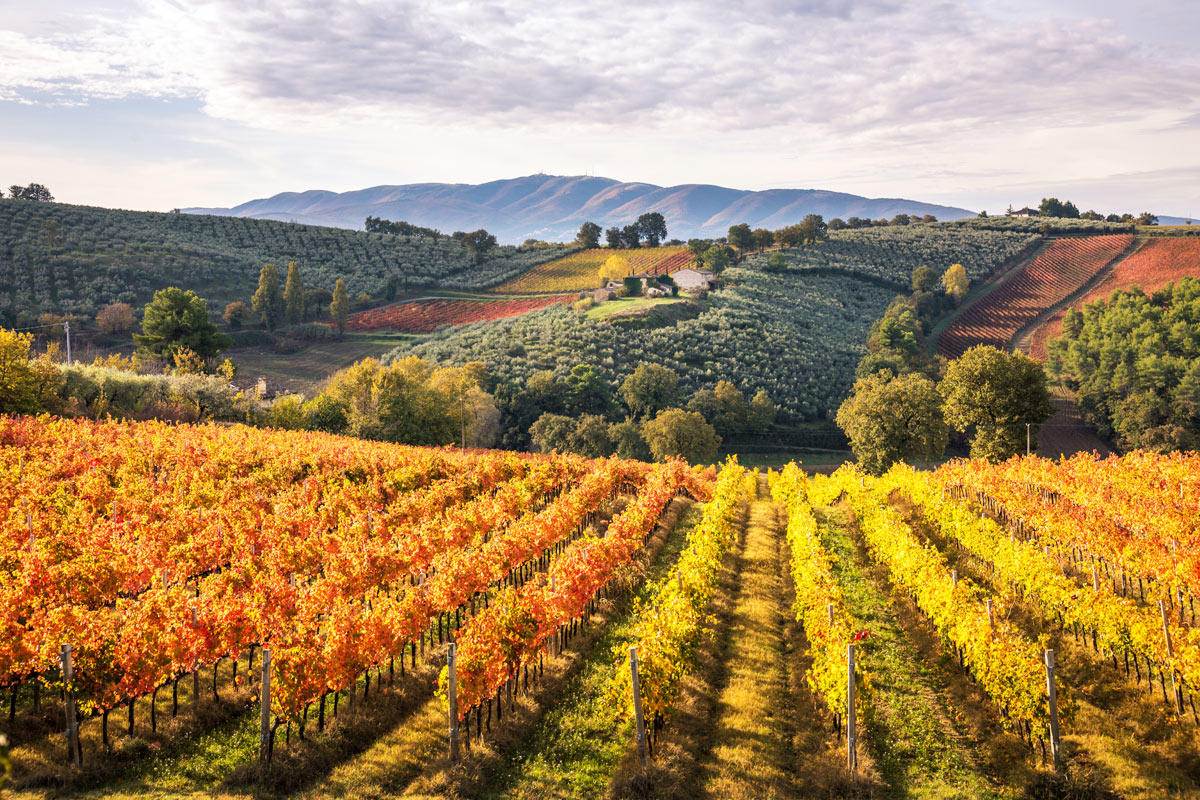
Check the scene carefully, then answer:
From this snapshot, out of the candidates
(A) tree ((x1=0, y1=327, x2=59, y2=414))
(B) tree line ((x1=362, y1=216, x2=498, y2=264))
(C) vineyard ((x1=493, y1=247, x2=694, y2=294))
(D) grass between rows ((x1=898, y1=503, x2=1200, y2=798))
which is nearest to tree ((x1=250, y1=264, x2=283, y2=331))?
(C) vineyard ((x1=493, y1=247, x2=694, y2=294))

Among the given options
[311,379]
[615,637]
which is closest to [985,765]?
[615,637]

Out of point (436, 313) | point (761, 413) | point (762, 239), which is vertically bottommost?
point (761, 413)

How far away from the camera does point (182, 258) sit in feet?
298

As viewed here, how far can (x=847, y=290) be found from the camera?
333 feet

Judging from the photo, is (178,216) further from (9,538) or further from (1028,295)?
(1028,295)

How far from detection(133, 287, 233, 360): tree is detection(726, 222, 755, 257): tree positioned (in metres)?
82.7

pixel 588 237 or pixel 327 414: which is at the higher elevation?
pixel 588 237

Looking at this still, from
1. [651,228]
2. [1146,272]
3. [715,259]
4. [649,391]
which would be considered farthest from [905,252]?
[649,391]

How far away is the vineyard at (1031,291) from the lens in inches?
3526

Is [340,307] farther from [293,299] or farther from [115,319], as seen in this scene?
[115,319]

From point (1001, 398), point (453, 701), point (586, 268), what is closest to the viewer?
point (453, 701)

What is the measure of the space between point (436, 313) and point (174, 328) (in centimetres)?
4224

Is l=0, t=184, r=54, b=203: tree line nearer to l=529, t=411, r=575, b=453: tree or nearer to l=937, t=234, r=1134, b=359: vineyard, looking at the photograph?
l=529, t=411, r=575, b=453: tree

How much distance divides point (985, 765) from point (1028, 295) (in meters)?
109
